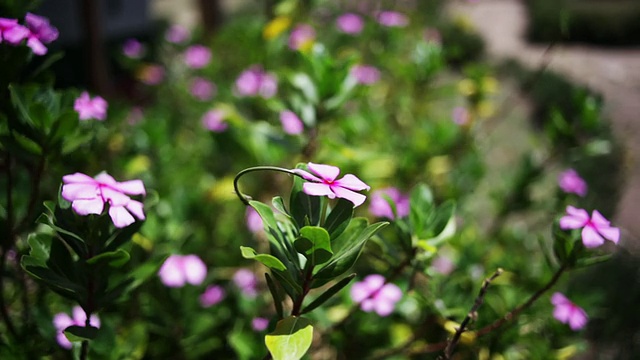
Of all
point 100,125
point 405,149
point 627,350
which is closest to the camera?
point 100,125

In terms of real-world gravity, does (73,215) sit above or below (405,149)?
above

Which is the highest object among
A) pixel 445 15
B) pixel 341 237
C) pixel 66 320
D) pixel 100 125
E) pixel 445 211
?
pixel 341 237

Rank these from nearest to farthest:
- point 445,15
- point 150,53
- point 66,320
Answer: point 66,320 → point 150,53 → point 445,15

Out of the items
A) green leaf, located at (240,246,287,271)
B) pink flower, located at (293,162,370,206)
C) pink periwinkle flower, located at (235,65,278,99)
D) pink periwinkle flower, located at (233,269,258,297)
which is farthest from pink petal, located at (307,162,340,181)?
pink periwinkle flower, located at (235,65,278,99)

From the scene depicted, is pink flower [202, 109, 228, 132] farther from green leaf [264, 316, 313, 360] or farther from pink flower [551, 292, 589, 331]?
green leaf [264, 316, 313, 360]

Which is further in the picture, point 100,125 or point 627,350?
point 627,350

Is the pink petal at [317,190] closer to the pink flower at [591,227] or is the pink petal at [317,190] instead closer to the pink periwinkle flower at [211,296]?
the pink flower at [591,227]

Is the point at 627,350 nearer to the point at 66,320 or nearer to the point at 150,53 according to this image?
the point at 66,320

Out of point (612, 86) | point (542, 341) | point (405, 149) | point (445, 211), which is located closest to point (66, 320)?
point (445, 211)
